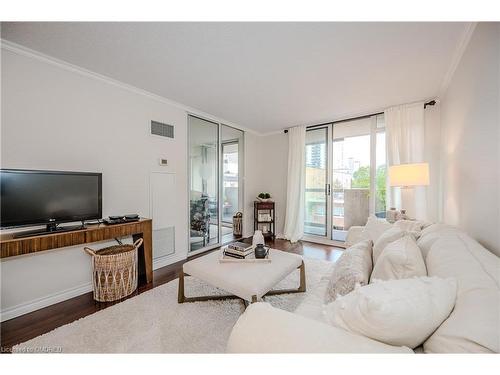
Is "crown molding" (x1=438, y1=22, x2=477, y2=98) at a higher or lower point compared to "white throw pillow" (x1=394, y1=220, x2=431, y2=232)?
higher

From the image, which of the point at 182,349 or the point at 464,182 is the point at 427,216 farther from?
the point at 182,349

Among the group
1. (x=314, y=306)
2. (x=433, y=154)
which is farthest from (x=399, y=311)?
(x=433, y=154)

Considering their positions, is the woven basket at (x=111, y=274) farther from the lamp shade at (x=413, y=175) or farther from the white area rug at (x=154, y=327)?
the lamp shade at (x=413, y=175)

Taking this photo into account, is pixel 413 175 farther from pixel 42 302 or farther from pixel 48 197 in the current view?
pixel 42 302

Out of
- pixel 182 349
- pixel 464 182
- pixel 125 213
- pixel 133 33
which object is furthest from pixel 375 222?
pixel 125 213

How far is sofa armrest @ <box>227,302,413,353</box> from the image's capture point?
2.14 ft

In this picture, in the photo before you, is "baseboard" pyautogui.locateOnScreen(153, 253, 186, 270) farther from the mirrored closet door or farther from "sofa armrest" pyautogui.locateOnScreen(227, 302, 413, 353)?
"sofa armrest" pyautogui.locateOnScreen(227, 302, 413, 353)

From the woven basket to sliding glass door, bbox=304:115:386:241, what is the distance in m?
3.31

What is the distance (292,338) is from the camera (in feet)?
2.23

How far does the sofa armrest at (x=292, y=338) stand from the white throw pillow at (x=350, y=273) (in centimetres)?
37

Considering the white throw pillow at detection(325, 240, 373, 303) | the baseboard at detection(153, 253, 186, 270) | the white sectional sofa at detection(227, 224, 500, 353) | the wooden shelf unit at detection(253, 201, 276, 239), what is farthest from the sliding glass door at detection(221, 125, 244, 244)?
the white sectional sofa at detection(227, 224, 500, 353)

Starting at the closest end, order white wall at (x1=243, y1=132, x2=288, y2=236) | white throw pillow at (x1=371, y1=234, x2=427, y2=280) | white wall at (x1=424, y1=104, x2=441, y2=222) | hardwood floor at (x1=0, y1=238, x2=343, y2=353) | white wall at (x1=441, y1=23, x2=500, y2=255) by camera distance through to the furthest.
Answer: white throw pillow at (x1=371, y1=234, x2=427, y2=280), white wall at (x1=441, y1=23, x2=500, y2=255), hardwood floor at (x1=0, y1=238, x2=343, y2=353), white wall at (x1=424, y1=104, x2=441, y2=222), white wall at (x1=243, y1=132, x2=288, y2=236)

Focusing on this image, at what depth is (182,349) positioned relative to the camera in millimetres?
1392

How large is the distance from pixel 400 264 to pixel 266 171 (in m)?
3.91
